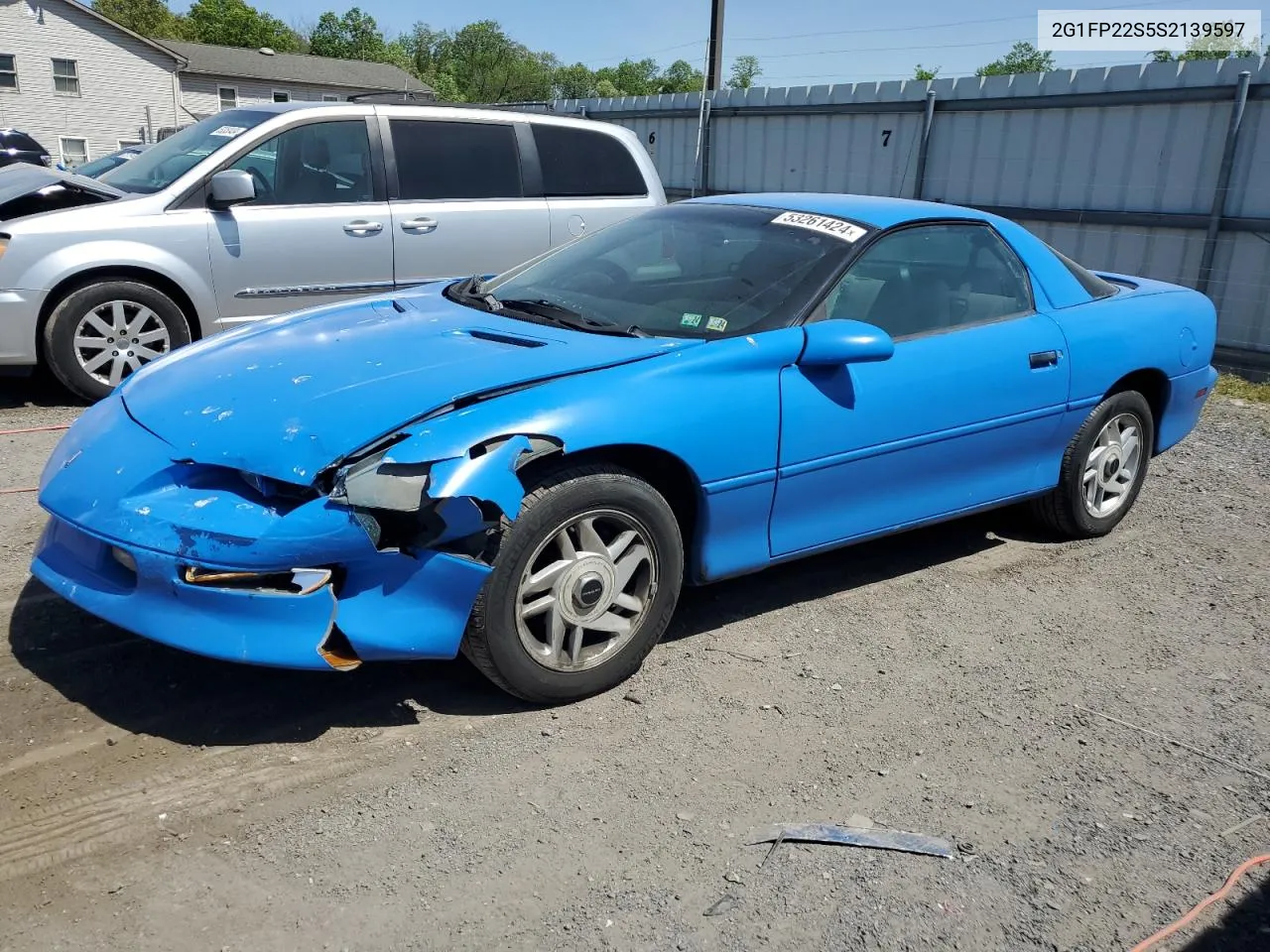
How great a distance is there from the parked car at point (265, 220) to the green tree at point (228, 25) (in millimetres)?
71402

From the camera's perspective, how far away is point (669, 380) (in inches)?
134

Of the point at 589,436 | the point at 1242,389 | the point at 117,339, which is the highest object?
the point at 589,436

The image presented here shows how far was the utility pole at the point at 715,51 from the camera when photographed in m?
19.3

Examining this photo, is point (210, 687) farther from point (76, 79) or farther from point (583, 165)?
→ point (76, 79)

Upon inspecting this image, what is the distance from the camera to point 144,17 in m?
67.3

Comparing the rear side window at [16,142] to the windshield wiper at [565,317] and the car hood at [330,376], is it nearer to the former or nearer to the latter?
the car hood at [330,376]

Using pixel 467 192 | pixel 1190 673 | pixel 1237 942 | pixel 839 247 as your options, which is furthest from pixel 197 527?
pixel 467 192

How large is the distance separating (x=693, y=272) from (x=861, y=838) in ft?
7.26

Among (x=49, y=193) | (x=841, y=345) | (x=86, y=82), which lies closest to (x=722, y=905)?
(x=841, y=345)

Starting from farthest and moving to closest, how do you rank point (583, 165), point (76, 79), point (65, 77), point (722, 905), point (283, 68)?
point (283, 68) < point (76, 79) < point (65, 77) < point (583, 165) < point (722, 905)

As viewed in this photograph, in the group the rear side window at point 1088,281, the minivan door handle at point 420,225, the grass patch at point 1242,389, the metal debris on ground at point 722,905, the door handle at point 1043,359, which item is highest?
A: the rear side window at point 1088,281

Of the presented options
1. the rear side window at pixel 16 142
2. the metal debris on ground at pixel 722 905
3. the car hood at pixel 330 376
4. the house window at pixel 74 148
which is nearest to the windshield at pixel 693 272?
the car hood at pixel 330 376

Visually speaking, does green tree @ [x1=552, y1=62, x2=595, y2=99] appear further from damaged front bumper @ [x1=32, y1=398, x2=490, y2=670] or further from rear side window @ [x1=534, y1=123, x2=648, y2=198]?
damaged front bumper @ [x1=32, y1=398, x2=490, y2=670]

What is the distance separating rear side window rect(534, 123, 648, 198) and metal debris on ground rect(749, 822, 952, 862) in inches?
225
